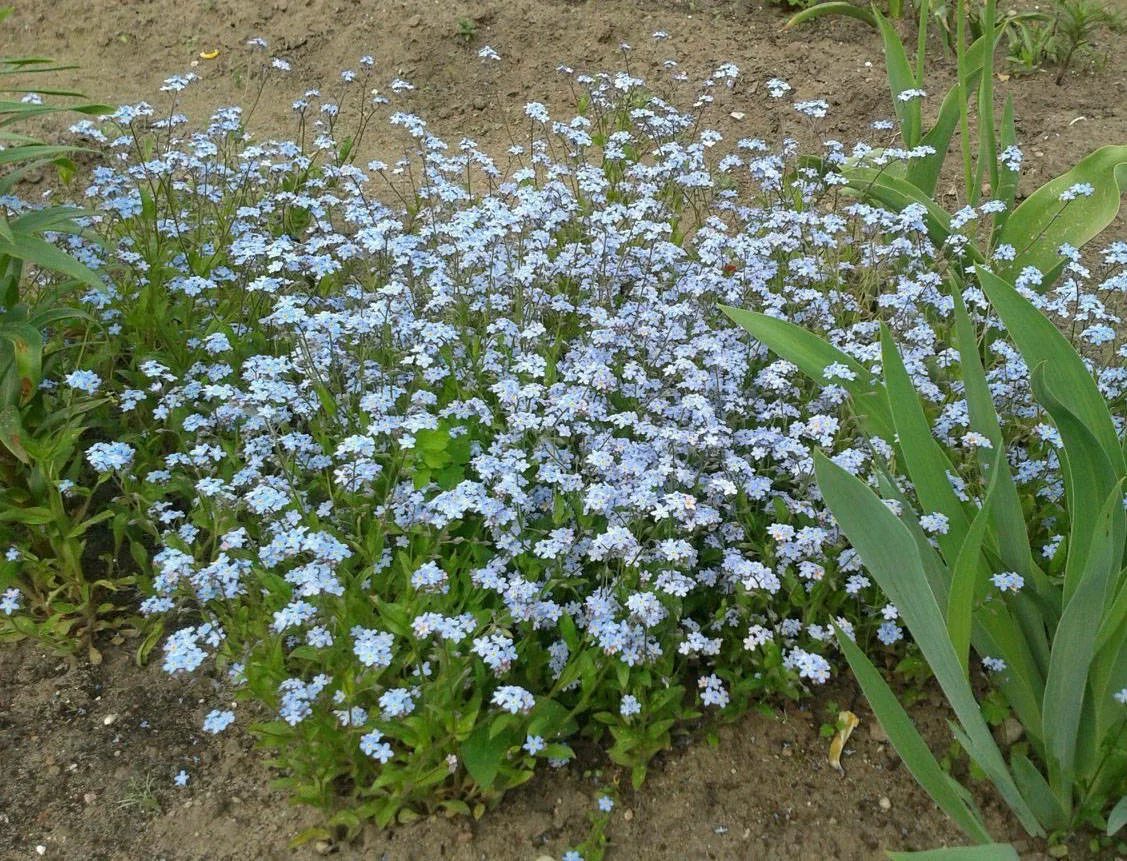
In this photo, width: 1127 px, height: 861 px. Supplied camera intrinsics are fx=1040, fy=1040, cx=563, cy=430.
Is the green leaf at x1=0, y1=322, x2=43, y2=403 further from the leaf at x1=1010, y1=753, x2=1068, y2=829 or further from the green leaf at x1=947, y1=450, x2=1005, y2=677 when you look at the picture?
the leaf at x1=1010, y1=753, x2=1068, y2=829

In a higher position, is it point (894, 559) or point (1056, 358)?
point (1056, 358)

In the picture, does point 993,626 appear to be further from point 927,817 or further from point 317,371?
point 317,371

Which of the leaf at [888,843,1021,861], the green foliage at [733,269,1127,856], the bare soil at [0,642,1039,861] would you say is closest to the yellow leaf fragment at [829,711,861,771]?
the bare soil at [0,642,1039,861]

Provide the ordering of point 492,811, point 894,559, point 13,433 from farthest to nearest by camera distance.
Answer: point 13,433, point 492,811, point 894,559

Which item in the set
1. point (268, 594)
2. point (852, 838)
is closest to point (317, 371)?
point (268, 594)

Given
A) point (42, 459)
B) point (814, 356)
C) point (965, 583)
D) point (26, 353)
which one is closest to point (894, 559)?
point (965, 583)

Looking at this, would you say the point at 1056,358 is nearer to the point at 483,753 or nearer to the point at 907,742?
the point at 907,742

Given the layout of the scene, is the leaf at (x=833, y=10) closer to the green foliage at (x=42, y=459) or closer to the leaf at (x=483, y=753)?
the green foliage at (x=42, y=459)
